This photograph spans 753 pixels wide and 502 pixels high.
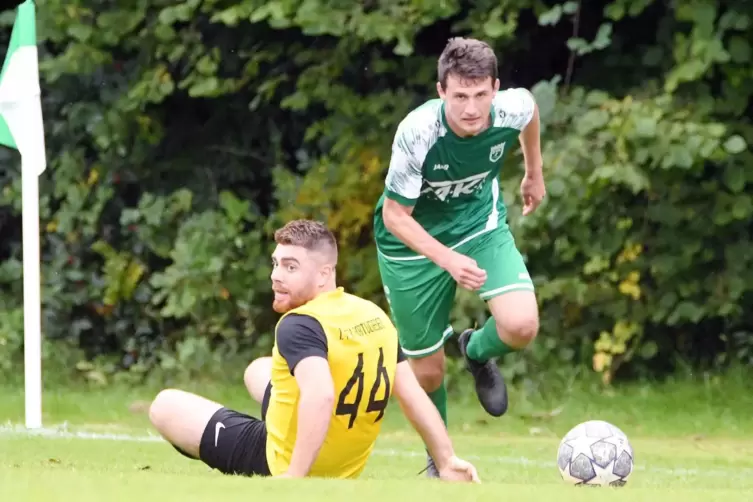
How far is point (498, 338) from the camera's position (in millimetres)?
7191

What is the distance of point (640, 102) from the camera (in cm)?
1000

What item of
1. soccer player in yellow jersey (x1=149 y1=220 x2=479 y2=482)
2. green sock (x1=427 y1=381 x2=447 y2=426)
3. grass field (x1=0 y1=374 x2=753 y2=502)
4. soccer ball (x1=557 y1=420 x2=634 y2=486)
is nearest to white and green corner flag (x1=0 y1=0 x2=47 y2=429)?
grass field (x1=0 y1=374 x2=753 y2=502)

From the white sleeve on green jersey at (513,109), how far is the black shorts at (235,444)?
220cm

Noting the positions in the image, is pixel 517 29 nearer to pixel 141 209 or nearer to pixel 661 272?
pixel 661 272

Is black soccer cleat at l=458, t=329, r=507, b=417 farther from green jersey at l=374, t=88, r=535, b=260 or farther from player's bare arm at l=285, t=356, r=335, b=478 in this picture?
player's bare arm at l=285, t=356, r=335, b=478

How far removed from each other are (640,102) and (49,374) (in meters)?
5.60

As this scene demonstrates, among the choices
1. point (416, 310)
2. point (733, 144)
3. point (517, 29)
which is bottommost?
point (416, 310)

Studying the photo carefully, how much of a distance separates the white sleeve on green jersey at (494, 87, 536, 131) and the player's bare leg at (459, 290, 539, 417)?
2.69 feet

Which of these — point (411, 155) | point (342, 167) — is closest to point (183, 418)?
point (411, 155)

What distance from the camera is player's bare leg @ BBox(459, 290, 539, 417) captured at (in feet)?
22.7

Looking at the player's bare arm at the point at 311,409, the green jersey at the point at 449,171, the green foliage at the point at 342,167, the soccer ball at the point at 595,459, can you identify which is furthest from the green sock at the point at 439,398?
the green foliage at the point at 342,167

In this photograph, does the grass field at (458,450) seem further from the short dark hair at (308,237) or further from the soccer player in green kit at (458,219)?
the short dark hair at (308,237)

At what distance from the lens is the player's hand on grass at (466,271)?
6.46 meters

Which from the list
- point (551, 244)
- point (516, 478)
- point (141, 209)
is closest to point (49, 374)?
point (141, 209)
